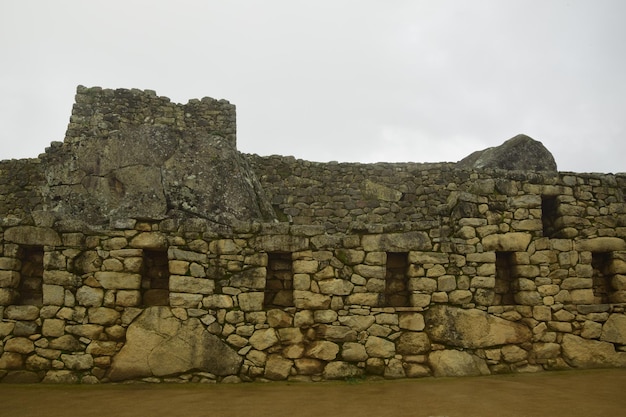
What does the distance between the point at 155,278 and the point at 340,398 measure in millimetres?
3843

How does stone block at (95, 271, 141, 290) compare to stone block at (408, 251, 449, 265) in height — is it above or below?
below

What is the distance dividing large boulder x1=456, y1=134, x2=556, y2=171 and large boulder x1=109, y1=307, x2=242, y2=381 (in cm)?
1150

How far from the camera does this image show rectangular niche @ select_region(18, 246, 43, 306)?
768 cm

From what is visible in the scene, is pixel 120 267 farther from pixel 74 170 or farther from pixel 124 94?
pixel 124 94

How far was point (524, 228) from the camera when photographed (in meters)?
8.78

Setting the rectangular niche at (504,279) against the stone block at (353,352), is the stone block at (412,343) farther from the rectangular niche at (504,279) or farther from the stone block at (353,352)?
the rectangular niche at (504,279)

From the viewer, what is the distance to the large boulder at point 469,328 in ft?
26.0

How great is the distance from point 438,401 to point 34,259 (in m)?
6.98

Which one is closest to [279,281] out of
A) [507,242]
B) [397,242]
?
[397,242]

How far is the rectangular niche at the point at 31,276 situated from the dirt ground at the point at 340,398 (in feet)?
4.86

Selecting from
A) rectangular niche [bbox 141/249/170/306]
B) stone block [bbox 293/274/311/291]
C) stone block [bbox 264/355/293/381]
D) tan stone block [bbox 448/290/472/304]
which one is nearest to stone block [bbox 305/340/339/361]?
stone block [bbox 264/355/293/381]

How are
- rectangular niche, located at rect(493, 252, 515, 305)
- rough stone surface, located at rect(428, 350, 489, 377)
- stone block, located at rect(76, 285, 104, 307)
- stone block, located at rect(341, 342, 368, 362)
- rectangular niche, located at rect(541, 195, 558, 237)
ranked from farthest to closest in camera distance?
rectangular niche, located at rect(541, 195, 558, 237) → rectangular niche, located at rect(493, 252, 515, 305) → rough stone surface, located at rect(428, 350, 489, 377) → stone block, located at rect(341, 342, 368, 362) → stone block, located at rect(76, 285, 104, 307)

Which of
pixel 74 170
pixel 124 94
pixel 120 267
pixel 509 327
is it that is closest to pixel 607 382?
pixel 509 327

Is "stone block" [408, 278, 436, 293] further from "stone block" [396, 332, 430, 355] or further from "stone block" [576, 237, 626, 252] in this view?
"stone block" [576, 237, 626, 252]
